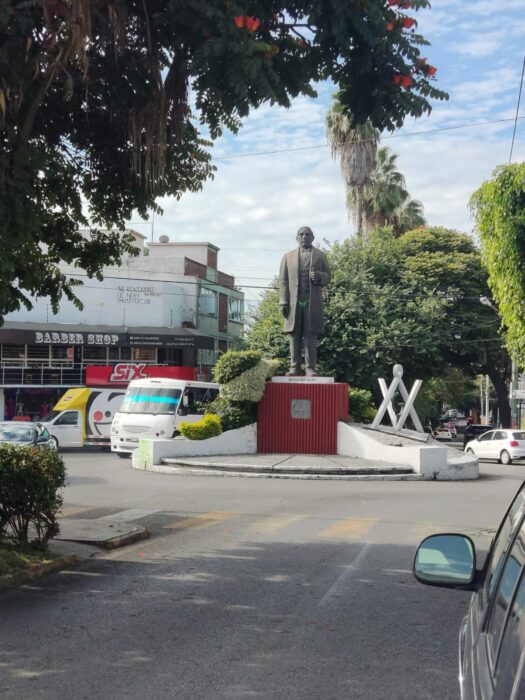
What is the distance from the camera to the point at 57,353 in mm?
44344

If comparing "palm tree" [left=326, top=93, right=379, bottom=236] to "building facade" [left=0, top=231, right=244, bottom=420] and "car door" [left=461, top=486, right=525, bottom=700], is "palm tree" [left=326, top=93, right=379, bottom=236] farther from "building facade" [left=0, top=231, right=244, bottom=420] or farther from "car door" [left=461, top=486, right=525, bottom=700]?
"car door" [left=461, top=486, right=525, bottom=700]

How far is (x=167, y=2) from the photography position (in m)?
8.55

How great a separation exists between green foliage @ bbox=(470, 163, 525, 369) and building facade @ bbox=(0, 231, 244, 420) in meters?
24.8

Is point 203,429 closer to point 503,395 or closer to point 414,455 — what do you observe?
point 414,455

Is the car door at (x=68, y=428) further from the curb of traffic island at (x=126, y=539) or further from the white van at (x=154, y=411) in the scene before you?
the curb of traffic island at (x=126, y=539)

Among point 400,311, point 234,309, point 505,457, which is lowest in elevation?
point 505,457

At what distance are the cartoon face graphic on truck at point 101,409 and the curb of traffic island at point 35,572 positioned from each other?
82.1 feet

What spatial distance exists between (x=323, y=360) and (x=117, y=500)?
79.1ft

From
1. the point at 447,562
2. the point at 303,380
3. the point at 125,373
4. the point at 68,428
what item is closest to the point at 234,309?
the point at 125,373

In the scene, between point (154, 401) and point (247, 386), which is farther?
point (154, 401)

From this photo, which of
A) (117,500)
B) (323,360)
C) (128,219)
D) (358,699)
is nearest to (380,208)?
(323,360)

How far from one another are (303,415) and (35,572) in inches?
→ 700

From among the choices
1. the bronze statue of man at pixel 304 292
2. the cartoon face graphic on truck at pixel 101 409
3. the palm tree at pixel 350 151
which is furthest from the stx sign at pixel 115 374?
the palm tree at pixel 350 151

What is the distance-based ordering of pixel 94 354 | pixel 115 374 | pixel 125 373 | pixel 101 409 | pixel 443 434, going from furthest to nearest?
pixel 443 434 → pixel 94 354 → pixel 125 373 → pixel 115 374 → pixel 101 409
